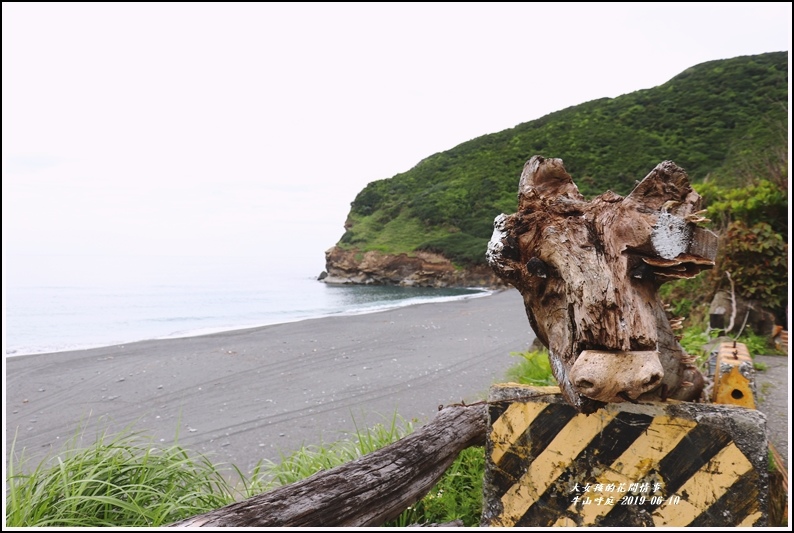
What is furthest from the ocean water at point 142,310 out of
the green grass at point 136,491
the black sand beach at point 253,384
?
the green grass at point 136,491

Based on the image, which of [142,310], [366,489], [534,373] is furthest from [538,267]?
[142,310]

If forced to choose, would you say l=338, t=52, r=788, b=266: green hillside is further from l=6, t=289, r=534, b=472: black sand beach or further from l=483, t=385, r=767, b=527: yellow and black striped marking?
l=483, t=385, r=767, b=527: yellow and black striped marking

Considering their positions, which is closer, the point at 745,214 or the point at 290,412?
the point at 290,412

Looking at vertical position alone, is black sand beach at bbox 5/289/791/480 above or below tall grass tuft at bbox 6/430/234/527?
below

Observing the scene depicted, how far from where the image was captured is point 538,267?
1804 millimetres

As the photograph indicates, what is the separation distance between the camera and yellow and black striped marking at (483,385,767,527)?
193cm

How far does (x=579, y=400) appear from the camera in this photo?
1.65m

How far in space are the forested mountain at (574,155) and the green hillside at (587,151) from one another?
2.9 inches

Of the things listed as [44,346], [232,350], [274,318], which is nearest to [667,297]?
[232,350]

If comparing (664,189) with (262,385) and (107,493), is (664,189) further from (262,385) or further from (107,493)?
(262,385)

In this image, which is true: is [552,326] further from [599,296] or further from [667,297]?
[667,297]

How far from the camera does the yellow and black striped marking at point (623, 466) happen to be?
1933mm

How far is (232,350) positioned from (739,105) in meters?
28.0

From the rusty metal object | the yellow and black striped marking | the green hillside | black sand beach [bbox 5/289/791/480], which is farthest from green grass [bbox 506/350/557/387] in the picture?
A: the green hillside
